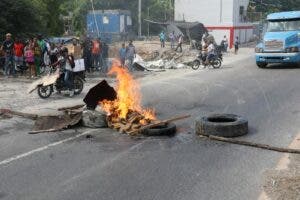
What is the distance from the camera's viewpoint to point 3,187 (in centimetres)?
695

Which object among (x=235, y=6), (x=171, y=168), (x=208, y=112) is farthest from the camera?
(x=235, y=6)

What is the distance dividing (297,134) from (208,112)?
3.10 m

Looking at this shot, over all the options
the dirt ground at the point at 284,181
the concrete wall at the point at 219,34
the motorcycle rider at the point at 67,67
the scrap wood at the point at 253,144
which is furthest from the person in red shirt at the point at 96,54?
the concrete wall at the point at 219,34

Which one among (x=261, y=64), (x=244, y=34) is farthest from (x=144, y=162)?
(x=244, y=34)

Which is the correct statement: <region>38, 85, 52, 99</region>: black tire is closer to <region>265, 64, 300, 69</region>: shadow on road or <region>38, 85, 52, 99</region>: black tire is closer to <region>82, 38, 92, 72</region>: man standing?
<region>82, 38, 92, 72</region>: man standing

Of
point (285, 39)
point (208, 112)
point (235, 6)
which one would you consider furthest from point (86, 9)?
point (208, 112)

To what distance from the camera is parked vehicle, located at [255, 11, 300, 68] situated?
79.8 feet

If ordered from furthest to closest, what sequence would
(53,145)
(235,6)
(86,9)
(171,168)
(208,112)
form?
(235,6) → (86,9) → (208,112) → (53,145) → (171,168)

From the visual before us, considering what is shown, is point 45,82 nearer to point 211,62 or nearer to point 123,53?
point 123,53

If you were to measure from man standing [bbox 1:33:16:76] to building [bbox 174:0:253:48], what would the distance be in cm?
3065

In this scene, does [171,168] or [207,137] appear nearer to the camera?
[171,168]

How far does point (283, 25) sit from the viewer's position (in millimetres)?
25500

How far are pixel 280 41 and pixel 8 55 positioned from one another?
13.6 meters

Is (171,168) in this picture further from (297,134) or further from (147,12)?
(147,12)
